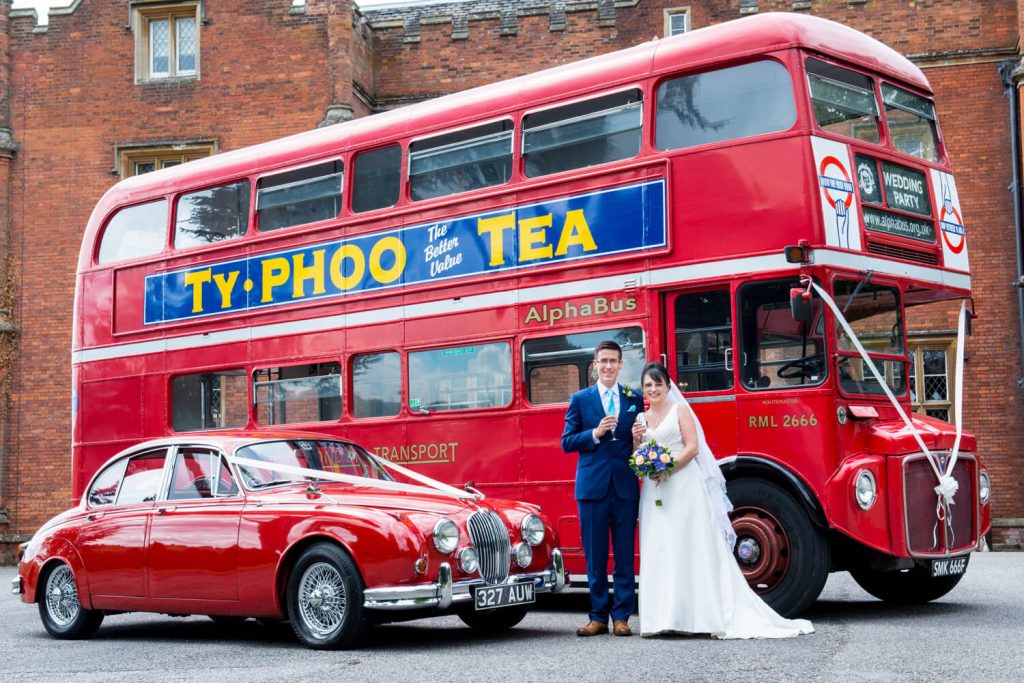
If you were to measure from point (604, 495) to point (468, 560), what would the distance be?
1.05 metres

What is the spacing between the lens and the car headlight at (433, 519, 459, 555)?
7891 mm

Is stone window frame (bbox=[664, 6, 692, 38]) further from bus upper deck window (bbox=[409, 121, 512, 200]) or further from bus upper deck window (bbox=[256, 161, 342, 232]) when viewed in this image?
bus upper deck window (bbox=[409, 121, 512, 200])

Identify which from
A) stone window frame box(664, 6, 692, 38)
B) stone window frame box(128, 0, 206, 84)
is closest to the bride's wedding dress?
stone window frame box(664, 6, 692, 38)

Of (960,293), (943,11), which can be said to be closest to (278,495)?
(960,293)

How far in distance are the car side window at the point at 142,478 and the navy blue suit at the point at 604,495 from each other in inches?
126

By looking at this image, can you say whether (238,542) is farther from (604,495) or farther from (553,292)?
(553,292)

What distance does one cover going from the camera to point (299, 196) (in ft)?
40.9

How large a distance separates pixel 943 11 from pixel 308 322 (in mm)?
13687

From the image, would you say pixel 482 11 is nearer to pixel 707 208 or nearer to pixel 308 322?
pixel 308 322

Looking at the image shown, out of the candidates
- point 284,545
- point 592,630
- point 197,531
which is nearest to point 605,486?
point 592,630

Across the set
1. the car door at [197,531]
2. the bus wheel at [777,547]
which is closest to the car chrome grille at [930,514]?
the bus wheel at [777,547]

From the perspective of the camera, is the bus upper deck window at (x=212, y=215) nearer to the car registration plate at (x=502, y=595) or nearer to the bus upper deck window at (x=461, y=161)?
the bus upper deck window at (x=461, y=161)

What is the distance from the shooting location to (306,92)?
22203mm

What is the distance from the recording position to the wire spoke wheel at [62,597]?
9.59m
